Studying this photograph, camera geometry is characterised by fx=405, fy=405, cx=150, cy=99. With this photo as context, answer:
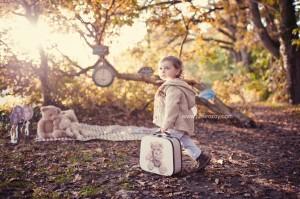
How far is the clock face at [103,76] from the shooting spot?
28.3 ft

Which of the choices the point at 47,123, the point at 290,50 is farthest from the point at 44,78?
the point at 290,50

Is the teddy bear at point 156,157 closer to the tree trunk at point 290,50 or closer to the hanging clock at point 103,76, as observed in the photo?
the hanging clock at point 103,76

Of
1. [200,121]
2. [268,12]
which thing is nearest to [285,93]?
[268,12]

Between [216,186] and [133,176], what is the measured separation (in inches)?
37.8

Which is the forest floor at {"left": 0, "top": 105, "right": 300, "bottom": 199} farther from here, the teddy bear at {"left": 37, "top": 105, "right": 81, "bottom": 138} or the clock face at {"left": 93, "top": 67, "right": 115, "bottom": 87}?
the clock face at {"left": 93, "top": 67, "right": 115, "bottom": 87}

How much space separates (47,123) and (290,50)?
8626mm

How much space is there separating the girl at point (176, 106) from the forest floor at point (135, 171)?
1.04ft

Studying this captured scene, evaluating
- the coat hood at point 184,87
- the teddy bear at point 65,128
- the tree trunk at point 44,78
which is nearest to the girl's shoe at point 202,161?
the coat hood at point 184,87

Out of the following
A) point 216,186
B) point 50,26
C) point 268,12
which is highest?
point 268,12

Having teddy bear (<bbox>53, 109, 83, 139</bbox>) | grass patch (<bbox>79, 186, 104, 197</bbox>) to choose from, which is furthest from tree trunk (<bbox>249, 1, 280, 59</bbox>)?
grass patch (<bbox>79, 186, 104, 197</bbox>)

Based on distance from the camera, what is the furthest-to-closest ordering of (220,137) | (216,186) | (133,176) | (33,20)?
(33,20) → (220,137) → (133,176) → (216,186)

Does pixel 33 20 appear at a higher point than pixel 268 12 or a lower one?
lower

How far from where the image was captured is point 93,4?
7746 mm

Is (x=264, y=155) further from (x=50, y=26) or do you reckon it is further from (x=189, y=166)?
(x=50, y=26)
